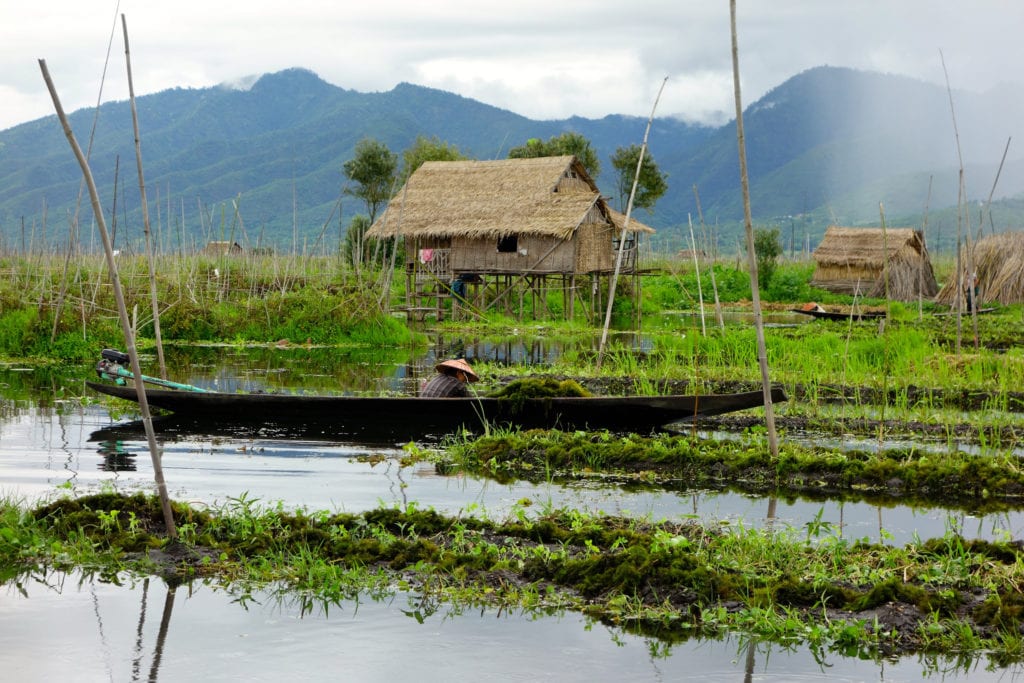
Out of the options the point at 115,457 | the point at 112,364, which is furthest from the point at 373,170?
the point at 115,457

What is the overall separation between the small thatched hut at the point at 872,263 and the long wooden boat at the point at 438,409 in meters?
23.6

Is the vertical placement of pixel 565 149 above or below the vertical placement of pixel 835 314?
above

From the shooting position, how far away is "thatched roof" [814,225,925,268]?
32.5 m

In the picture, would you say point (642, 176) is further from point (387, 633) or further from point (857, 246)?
point (387, 633)

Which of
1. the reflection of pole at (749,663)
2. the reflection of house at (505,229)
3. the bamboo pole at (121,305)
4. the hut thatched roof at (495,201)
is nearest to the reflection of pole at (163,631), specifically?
the bamboo pole at (121,305)

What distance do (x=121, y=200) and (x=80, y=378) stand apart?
9522 cm

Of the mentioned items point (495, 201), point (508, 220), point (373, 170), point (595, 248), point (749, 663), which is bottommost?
point (749, 663)

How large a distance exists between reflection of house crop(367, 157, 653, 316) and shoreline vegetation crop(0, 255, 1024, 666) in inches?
462

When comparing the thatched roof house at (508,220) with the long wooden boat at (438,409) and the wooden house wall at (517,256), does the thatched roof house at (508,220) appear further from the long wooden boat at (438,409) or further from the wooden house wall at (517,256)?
the long wooden boat at (438,409)

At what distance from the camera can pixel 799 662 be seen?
4.30m

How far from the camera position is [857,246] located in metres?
33.5

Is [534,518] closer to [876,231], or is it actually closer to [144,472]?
[144,472]

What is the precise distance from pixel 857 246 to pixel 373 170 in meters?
18.6

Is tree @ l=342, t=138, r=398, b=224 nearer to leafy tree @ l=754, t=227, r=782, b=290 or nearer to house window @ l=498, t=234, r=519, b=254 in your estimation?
leafy tree @ l=754, t=227, r=782, b=290
